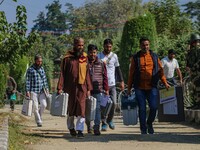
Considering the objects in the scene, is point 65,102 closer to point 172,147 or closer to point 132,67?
point 132,67

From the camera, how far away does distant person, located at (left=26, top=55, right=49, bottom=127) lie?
13.1 meters

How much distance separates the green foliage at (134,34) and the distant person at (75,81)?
31.8 ft

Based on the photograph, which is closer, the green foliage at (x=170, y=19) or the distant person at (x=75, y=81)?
the distant person at (x=75, y=81)

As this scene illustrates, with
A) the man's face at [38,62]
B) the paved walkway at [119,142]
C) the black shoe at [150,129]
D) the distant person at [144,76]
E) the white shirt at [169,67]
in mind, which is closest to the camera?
the paved walkway at [119,142]

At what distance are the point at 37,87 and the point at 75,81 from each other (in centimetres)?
345

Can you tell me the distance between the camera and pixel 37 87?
13164 mm

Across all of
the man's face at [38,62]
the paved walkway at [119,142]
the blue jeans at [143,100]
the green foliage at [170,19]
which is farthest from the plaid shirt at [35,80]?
the green foliage at [170,19]

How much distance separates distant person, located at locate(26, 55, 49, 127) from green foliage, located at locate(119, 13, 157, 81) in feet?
21.9

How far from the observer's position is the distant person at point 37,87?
43.0 feet

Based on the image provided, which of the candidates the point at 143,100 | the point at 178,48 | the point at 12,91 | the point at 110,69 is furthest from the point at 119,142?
the point at 12,91

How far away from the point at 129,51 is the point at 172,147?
11.8 metres

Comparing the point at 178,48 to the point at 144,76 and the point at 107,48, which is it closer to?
the point at 107,48

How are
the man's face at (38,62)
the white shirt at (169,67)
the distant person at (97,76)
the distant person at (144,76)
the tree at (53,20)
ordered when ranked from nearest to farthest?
the distant person at (144,76)
the distant person at (97,76)
the man's face at (38,62)
the white shirt at (169,67)
the tree at (53,20)

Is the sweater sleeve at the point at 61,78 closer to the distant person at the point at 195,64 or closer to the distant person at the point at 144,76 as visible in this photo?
the distant person at the point at 144,76
